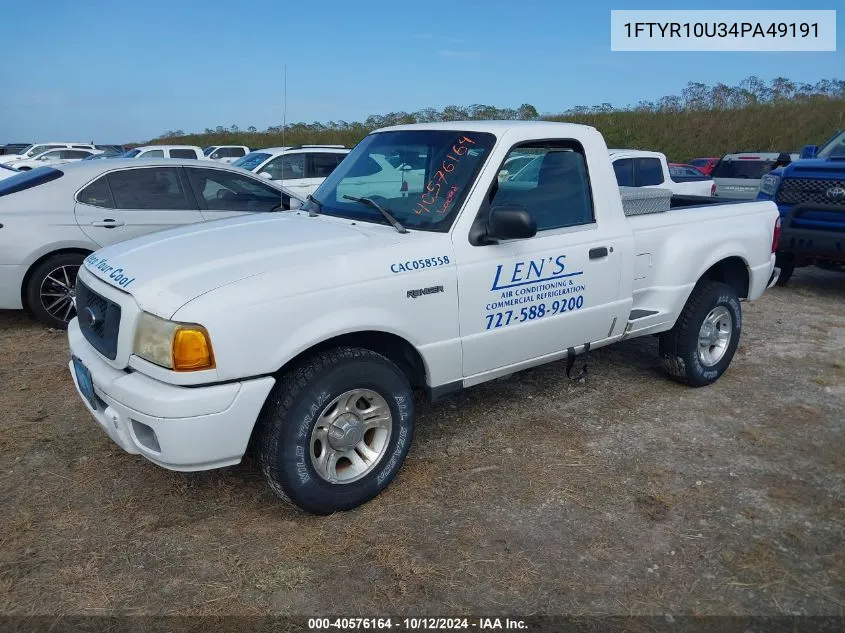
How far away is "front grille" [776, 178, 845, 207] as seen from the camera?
320 inches

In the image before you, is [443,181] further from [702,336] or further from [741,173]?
[741,173]

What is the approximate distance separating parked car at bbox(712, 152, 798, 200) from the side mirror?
13944 mm

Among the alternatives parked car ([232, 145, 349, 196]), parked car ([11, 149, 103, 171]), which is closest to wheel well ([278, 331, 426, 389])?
parked car ([232, 145, 349, 196])

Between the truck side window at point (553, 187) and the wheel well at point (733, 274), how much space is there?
1.69 meters

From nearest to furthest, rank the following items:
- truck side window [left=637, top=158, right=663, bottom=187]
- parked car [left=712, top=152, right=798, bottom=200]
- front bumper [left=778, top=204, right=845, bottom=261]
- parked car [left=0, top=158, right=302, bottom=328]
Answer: parked car [left=0, top=158, right=302, bottom=328] < front bumper [left=778, top=204, right=845, bottom=261] < truck side window [left=637, top=158, right=663, bottom=187] < parked car [left=712, top=152, right=798, bottom=200]

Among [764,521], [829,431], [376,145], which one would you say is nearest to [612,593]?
[764,521]

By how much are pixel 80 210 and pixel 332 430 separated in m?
4.53

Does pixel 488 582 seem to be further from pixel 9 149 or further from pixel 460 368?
pixel 9 149

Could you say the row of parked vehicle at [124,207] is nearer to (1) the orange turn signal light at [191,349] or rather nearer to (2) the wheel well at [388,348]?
(2) the wheel well at [388,348]

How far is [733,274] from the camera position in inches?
215

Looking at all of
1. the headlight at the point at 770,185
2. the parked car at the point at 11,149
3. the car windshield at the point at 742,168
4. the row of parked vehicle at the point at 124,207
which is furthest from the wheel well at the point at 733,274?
the parked car at the point at 11,149

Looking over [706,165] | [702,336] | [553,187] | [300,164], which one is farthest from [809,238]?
[706,165]

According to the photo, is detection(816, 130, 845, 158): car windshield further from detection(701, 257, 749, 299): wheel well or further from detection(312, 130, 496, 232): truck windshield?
detection(312, 130, 496, 232): truck windshield

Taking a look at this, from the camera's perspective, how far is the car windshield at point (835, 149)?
8836mm
